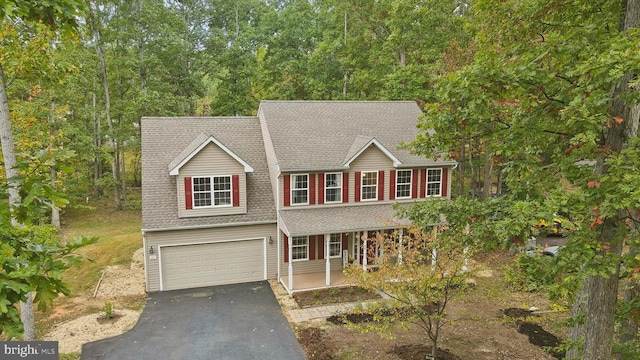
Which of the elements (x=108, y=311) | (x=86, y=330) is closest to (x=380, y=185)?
(x=108, y=311)

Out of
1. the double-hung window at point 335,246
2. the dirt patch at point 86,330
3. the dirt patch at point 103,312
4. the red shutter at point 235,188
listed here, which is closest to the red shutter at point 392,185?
the double-hung window at point 335,246

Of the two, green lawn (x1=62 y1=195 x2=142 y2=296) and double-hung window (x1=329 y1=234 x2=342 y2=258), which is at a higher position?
double-hung window (x1=329 y1=234 x2=342 y2=258)

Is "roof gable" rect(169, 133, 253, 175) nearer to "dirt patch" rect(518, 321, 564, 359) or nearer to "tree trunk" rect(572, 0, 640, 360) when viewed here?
"dirt patch" rect(518, 321, 564, 359)

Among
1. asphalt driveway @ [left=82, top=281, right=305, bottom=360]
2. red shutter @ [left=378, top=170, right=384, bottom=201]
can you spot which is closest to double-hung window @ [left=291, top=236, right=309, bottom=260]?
asphalt driveway @ [left=82, top=281, right=305, bottom=360]

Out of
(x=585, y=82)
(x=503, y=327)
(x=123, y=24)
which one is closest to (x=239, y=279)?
(x=503, y=327)

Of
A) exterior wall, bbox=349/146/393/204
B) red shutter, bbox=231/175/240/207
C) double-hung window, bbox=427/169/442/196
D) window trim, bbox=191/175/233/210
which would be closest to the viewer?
window trim, bbox=191/175/233/210

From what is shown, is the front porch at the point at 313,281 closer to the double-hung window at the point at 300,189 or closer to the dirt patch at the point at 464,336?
the dirt patch at the point at 464,336

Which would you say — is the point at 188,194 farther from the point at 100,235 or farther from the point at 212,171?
the point at 100,235

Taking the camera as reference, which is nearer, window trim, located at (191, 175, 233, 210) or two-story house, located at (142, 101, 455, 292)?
two-story house, located at (142, 101, 455, 292)
